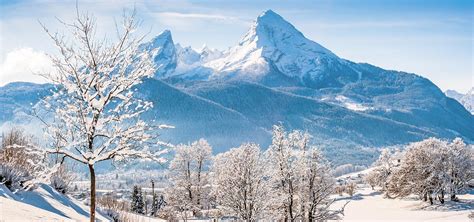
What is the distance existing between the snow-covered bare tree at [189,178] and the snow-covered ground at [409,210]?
22.2m

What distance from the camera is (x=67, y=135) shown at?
39.9ft

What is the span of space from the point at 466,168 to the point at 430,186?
739cm

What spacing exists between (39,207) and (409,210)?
6605cm

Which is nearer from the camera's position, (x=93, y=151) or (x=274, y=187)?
(x=93, y=151)

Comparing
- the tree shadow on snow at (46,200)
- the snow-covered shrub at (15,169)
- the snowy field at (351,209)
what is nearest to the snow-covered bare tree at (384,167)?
the snowy field at (351,209)

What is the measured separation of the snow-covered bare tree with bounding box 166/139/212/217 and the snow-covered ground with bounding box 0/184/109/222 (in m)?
54.5

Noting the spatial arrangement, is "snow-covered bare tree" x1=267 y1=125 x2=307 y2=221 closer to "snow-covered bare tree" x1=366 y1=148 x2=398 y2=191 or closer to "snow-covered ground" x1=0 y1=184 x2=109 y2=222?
"snow-covered ground" x1=0 y1=184 x2=109 y2=222

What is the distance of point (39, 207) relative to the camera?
14.6 meters

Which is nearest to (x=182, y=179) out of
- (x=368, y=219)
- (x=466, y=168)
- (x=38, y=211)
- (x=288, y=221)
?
(x=368, y=219)

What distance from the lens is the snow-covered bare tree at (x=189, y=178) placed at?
7344 centimetres

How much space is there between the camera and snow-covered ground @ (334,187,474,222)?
203ft

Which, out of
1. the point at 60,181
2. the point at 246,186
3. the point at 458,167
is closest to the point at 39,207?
the point at 60,181

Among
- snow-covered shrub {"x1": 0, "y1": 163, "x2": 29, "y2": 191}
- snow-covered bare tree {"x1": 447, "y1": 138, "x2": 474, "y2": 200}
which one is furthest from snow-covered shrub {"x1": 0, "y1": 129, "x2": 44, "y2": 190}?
snow-covered bare tree {"x1": 447, "y1": 138, "x2": 474, "y2": 200}

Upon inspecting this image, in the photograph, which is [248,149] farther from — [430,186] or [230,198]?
[430,186]
